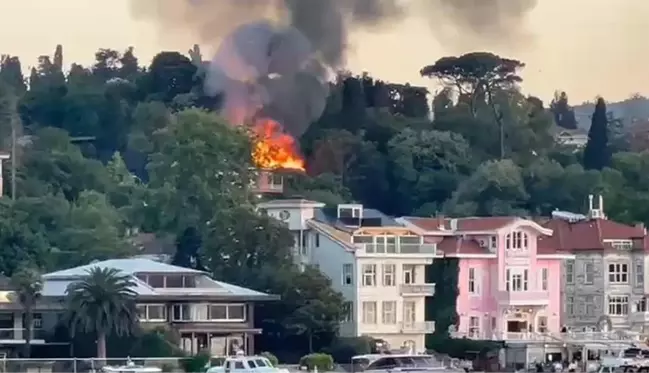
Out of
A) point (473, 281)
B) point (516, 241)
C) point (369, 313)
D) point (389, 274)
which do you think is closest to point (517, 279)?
point (516, 241)

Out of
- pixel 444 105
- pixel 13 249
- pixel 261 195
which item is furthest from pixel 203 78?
pixel 13 249

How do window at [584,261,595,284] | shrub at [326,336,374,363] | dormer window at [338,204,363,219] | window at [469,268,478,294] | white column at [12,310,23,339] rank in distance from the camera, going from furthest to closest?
1. window at [584,261,595,284]
2. dormer window at [338,204,363,219]
3. window at [469,268,478,294]
4. shrub at [326,336,374,363]
5. white column at [12,310,23,339]

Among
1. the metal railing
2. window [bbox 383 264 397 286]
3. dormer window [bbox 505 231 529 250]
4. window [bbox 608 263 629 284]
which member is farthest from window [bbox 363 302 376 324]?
window [bbox 608 263 629 284]

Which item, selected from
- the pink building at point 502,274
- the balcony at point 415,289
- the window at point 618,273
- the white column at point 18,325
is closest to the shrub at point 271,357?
the balcony at point 415,289

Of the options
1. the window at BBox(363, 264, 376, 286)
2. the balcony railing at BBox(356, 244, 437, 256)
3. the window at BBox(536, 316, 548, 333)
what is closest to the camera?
the window at BBox(363, 264, 376, 286)

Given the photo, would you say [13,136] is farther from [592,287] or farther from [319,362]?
[319,362]

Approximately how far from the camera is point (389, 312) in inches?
3501

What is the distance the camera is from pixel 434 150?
121 metres

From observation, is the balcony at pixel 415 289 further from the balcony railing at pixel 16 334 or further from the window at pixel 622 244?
the balcony railing at pixel 16 334

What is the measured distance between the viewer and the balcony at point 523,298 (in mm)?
93312

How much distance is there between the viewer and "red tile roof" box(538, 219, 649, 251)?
98000mm

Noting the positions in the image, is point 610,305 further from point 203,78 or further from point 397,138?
point 203,78

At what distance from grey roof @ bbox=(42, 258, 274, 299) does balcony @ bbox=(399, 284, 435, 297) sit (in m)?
7.09

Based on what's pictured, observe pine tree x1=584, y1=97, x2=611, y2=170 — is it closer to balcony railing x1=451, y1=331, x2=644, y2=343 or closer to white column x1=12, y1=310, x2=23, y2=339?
balcony railing x1=451, y1=331, x2=644, y2=343
